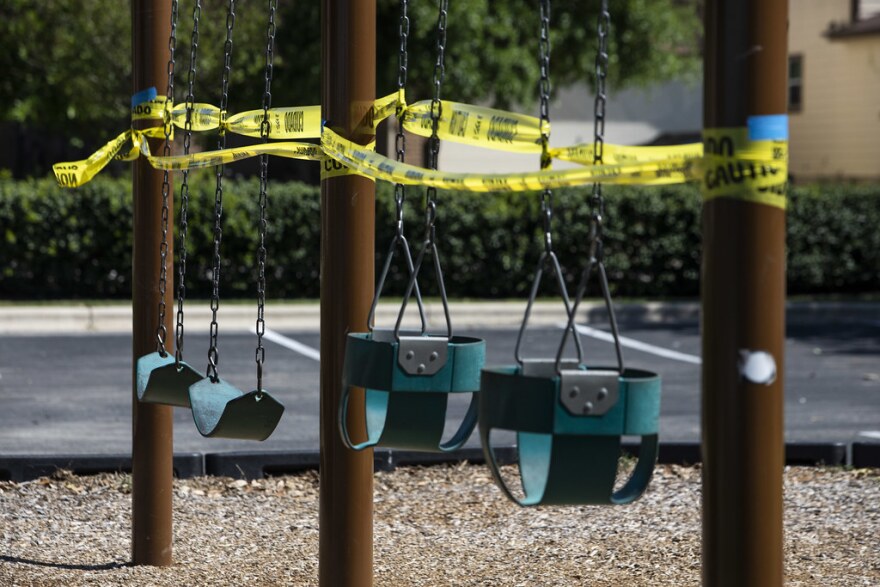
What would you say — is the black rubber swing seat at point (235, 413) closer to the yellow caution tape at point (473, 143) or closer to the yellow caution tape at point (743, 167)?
the yellow caution tape at point (473, 143)

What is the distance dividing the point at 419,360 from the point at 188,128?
186 centimetres

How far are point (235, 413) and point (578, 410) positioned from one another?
1.66 metres

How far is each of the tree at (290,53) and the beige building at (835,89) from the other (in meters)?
9.04

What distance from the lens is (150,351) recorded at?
4984 millimetres

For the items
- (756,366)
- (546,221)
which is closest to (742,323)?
(756,366)

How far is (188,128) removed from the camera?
15.9 feet

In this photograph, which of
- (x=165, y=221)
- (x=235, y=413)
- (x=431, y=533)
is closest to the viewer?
(x=235, y=413)

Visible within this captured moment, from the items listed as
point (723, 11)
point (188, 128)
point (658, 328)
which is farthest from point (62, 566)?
point (658, 328)

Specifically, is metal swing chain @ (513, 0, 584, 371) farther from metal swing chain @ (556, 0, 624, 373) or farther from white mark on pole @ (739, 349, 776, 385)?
white mark on pole @ (739, 349, 776, 385)

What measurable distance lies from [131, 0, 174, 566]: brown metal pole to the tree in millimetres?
13633

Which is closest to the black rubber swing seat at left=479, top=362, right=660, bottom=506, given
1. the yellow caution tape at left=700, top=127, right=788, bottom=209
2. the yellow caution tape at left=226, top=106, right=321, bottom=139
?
the yellow caution tape at left=700, top=127, right=788, bottom=209

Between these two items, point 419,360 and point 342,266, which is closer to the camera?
point 419,360

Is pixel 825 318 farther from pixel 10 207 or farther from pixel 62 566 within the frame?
pixel 62 566

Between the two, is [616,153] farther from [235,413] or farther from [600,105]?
[235,413]
